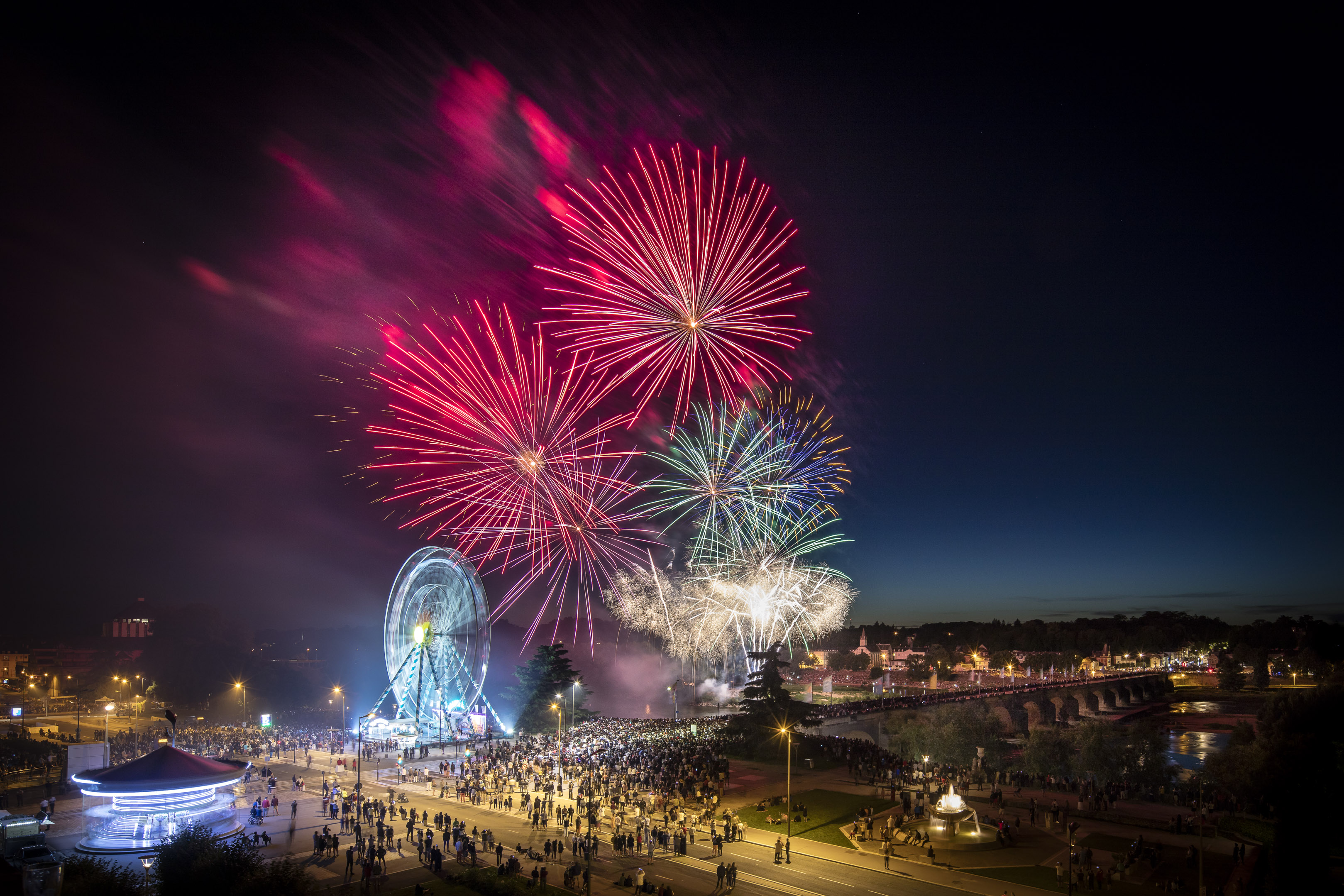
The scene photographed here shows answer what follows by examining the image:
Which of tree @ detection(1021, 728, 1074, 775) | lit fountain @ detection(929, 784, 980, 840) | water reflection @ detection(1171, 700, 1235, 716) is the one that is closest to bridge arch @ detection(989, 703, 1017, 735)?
tree @ detection(1021, 728, 1074, 775)

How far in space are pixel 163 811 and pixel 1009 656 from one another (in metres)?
145

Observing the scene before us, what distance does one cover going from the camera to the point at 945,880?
84.8ft

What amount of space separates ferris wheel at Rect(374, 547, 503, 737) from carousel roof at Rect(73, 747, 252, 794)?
2448cm

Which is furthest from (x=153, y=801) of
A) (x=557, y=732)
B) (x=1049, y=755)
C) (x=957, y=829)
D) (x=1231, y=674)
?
(x=1231, y=674)

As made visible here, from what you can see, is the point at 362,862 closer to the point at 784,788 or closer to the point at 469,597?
the point at 784,788

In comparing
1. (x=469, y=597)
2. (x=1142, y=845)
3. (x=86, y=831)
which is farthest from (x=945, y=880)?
(x=469, y=597)

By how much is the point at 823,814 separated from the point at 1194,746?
67909 mm

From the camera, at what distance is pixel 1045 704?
96125 millimetres

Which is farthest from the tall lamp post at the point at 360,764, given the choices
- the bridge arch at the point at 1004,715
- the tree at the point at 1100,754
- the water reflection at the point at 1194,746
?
the water reflection at the point at 1194,746

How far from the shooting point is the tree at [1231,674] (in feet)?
417

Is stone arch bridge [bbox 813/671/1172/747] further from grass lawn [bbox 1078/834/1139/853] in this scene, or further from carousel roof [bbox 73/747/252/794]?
carousel roof [bbox 73/747/252/794]

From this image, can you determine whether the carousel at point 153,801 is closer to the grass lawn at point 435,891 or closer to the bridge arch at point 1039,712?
the grass lawn at point 435,891

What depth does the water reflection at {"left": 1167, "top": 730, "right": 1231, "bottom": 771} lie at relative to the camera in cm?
7162

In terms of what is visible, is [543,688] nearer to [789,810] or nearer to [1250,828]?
[789,810]
